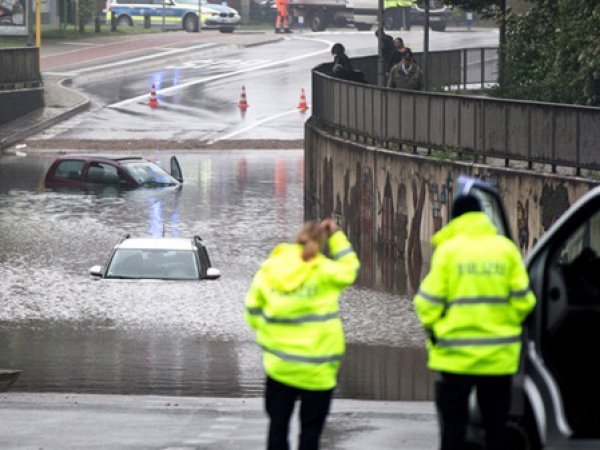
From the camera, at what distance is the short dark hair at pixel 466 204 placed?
9.91 meters

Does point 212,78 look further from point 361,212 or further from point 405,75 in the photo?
point 361,212

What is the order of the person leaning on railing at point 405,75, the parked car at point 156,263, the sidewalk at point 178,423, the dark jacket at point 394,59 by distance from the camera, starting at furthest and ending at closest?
the dark jacket at point 394,59, the person leaning on railing at point 405,75, the parked car at point 156,263, the sidewalk at point 178,423

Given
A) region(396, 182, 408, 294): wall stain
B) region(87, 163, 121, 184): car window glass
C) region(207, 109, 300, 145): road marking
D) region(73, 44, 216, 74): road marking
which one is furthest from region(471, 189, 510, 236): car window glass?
region(73, 44, 216, 74): road marking

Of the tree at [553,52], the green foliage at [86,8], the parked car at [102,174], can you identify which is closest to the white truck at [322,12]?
the green foliage at [86,8]

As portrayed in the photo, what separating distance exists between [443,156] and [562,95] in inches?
287

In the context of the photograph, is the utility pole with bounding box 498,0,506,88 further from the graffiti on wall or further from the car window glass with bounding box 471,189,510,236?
the car window glass with bounding box 471,189,510,236

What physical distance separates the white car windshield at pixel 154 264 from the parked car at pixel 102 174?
53.7 ft

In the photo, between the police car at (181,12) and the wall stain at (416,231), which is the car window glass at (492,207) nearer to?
the wall stain at (416,231)

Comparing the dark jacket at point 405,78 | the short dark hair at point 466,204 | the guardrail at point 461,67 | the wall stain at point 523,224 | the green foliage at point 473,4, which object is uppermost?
the short dark hair at point 466,204

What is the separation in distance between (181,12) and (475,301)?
250 ft

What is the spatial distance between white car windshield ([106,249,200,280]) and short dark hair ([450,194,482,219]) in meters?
16.3

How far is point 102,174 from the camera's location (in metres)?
43.2

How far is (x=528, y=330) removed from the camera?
9.98 metres

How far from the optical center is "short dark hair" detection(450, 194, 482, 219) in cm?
991
